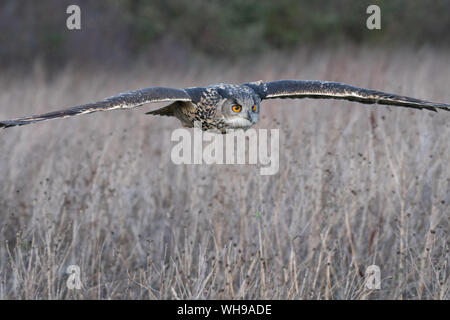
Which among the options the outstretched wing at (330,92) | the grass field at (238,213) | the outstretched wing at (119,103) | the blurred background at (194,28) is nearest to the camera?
the outstretched wing at (119,103)

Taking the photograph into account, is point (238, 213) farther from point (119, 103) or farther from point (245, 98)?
point (119, 103)

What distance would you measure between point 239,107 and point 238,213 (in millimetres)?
1281

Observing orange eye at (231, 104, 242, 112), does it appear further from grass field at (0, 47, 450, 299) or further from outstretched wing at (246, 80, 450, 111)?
grass field at (0, 47, 450, 299)

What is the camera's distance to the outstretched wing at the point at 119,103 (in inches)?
154

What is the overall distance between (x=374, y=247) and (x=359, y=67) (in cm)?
631

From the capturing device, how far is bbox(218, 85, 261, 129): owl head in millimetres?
5121

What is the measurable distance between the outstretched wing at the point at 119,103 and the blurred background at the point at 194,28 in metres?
11.3

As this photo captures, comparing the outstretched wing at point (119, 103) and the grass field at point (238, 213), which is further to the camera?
the grass field at point (238, 213)

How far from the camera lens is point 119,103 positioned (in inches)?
172

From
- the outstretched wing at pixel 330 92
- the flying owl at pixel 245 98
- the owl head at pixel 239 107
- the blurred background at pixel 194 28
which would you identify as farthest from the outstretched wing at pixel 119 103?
the blurred background at pixel 194 28

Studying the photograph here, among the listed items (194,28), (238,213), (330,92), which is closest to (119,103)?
(330,92)

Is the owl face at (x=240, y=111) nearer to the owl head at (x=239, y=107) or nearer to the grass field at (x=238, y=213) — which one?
the owl head at (x=239, y=107)
